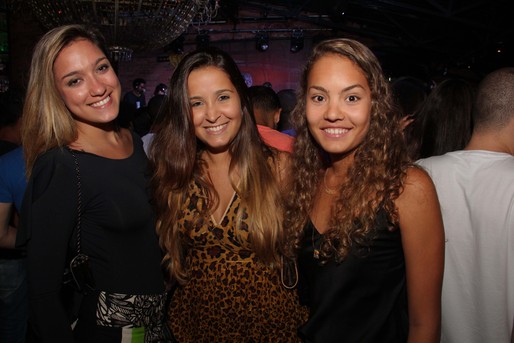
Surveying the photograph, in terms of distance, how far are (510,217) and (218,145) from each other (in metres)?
1.21

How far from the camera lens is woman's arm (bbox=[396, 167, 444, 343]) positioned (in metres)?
1.30

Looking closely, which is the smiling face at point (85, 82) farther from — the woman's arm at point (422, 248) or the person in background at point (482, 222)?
the person in background at point (482, 222)

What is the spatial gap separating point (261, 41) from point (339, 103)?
963 centimetres

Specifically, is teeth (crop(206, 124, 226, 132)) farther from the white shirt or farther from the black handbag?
the white shirt

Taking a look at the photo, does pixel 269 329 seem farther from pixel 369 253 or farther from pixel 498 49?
pixel 498 49

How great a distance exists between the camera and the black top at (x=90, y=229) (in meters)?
1.43

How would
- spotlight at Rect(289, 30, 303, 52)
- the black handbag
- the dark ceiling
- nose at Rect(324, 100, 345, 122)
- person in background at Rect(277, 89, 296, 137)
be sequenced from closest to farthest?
nose at Rect(324, 100, 345, 122)
the black handbag
person in background at Rect(277, 89, 296, 137)
the dark ceiling
spotlight at Rect(289, 30, 303, 52)

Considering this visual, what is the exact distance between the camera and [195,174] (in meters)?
1.90

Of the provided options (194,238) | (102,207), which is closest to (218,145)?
(194,238)

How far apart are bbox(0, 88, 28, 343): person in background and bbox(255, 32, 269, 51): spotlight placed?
27.4 feet

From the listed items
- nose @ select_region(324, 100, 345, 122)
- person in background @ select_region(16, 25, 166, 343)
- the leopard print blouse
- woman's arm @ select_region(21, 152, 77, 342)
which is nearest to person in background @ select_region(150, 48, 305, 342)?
the leopard print blouse

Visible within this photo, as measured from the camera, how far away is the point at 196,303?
1757 mm

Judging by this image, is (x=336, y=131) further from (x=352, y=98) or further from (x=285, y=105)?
(x=285, y=105)

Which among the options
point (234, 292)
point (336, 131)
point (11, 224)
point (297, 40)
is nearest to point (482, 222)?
point (336, 131)
